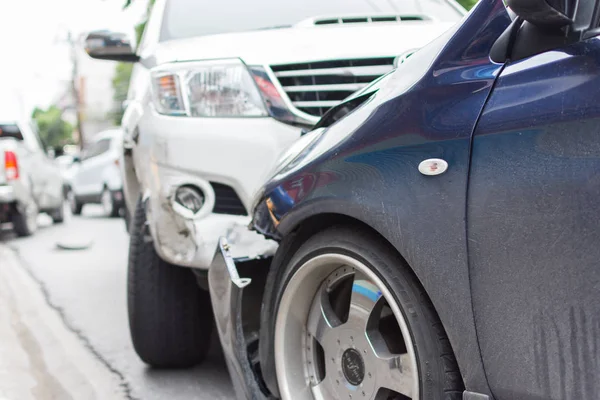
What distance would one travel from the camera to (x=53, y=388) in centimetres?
363

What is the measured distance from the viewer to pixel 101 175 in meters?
15.1

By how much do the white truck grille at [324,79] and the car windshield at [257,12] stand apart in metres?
0.60

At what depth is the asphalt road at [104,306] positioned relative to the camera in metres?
3.64

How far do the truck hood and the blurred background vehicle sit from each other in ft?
23.4

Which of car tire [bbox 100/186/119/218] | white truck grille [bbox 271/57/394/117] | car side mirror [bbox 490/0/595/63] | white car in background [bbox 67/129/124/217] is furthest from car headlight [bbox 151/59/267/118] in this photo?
car tire [bbox 100/186/119/218]

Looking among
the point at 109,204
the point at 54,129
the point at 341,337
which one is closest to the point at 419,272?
the point at 341,337

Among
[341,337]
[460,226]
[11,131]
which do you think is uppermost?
[11,131]

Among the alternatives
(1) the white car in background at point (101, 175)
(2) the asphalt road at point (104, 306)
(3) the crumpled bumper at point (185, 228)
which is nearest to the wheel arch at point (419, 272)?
(3) the crumpled bumper at point (185, 228)

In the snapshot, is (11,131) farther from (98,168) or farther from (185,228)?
(185,228)

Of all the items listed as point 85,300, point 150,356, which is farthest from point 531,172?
point 85,300

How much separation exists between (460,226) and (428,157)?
209 mm

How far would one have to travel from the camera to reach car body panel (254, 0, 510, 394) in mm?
1835

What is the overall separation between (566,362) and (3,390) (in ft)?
9.35

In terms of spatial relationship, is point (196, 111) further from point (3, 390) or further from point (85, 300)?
point (85, 300)
